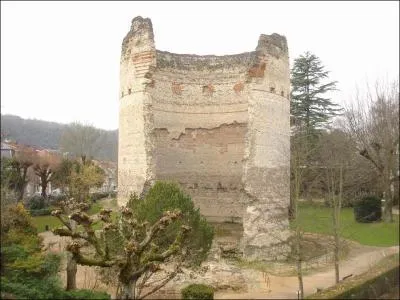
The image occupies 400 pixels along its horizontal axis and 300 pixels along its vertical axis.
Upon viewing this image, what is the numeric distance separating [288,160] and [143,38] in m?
8.36

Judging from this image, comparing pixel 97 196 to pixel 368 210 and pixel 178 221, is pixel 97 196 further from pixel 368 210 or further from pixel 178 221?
pixel 178 221

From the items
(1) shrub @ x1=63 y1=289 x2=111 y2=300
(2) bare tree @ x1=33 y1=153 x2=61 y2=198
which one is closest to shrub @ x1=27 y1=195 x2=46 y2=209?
(2) bare tree @ x1=33 y1=153 x2=61 y2=198

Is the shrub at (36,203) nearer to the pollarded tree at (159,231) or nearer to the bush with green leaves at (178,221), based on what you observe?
the pollarded tree at (159,231)

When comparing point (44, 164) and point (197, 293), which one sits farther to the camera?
point (44, 164)

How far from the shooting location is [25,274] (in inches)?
492

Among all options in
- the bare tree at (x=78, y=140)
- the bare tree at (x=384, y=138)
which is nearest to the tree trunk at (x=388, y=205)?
the bare tree at (x=384, y=138)

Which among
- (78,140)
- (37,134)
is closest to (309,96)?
(78,140)

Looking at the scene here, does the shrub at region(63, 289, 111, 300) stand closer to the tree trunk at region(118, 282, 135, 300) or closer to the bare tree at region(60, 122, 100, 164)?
the tree trunk at region(118, 282, 135, 300)

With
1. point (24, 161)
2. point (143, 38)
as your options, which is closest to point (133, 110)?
point (143, 38)

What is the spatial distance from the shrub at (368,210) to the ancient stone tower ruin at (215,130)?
8.37m

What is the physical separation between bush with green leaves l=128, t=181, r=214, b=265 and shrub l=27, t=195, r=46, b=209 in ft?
81.9

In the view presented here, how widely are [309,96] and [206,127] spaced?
1177 cm

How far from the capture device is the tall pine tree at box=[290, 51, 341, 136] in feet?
112

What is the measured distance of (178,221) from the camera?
47.1 ft
